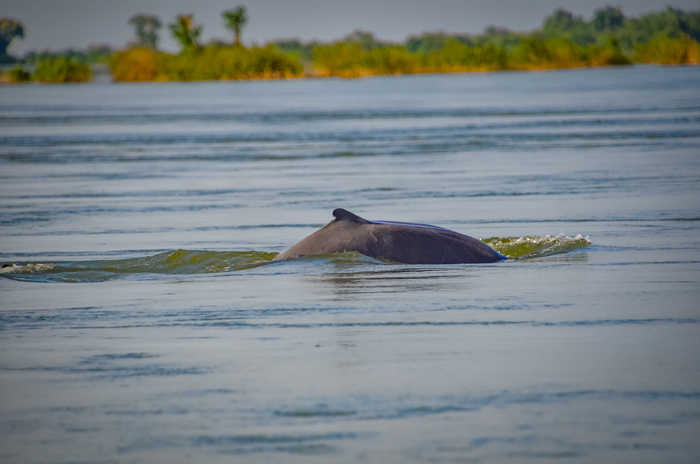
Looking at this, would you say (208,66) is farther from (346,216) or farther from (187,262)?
(346,216)

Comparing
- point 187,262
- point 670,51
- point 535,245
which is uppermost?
point 670,51

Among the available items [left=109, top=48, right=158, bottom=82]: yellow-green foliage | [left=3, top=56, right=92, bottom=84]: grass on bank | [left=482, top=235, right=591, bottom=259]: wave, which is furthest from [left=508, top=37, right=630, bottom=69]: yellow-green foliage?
[left=482, top=235, right=591, bottom=259]: wave

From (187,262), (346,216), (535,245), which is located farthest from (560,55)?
(346,216)

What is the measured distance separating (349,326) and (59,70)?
423ft

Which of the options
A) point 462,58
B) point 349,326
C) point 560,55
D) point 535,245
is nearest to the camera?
point 349,326

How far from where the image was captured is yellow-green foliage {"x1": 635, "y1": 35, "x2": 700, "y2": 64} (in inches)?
5221

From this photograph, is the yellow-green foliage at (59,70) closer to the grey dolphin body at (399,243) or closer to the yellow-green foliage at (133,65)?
the yellow-green foliage at (133,65)

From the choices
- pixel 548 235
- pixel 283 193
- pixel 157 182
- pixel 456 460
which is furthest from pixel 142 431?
pixel 157 182

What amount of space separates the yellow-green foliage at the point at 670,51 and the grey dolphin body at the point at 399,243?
129696mm

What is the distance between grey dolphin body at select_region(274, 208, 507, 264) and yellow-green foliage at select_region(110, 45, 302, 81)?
388 feet

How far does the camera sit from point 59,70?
5123 inches

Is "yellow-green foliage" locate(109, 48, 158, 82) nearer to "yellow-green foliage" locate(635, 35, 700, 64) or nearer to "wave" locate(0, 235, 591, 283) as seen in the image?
"yellow-green foliage" locate(635, 35, 700, 64)

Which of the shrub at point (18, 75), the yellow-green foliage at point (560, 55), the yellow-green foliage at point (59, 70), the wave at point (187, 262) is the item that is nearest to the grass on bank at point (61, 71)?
the yellow-green foliage at point (59, 70)

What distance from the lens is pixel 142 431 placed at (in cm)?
553
